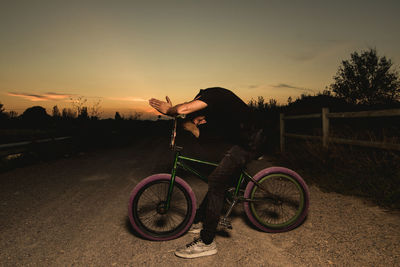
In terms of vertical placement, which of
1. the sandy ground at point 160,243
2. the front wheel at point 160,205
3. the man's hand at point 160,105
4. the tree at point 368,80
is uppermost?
the tree at point 368,80

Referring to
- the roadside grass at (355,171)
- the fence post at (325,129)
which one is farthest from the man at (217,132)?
the fence post at (325,129)

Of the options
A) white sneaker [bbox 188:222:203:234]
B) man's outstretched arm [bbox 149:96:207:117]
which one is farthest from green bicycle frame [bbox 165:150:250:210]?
man's outstretched arm [bbox 149:96:207:117]

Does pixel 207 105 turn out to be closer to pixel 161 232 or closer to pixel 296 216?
pixel 161 232

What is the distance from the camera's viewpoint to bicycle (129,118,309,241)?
2934 mm

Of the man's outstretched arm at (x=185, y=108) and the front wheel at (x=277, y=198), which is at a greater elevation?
the man's outstretched arm at (x=185, y=108)

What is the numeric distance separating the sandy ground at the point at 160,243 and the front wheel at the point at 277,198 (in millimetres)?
142

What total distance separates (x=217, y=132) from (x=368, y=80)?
32.0 m

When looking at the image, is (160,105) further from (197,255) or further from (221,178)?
(197,255)

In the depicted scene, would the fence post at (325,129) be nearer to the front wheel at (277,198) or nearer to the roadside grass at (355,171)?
the roadside grass at (355,171)

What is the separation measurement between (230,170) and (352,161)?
3.90m

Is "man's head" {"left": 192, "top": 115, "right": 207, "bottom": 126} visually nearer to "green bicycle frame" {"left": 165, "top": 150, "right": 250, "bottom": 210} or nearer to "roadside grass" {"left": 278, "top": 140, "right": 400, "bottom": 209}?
"green bicycle frame" {"left": 165, "top": 150, "right": 250, "bottom": 210}

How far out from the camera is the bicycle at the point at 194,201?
293 centimetres

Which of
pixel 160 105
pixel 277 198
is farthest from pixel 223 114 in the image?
pixel 277 198

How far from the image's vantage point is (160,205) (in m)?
2.98
